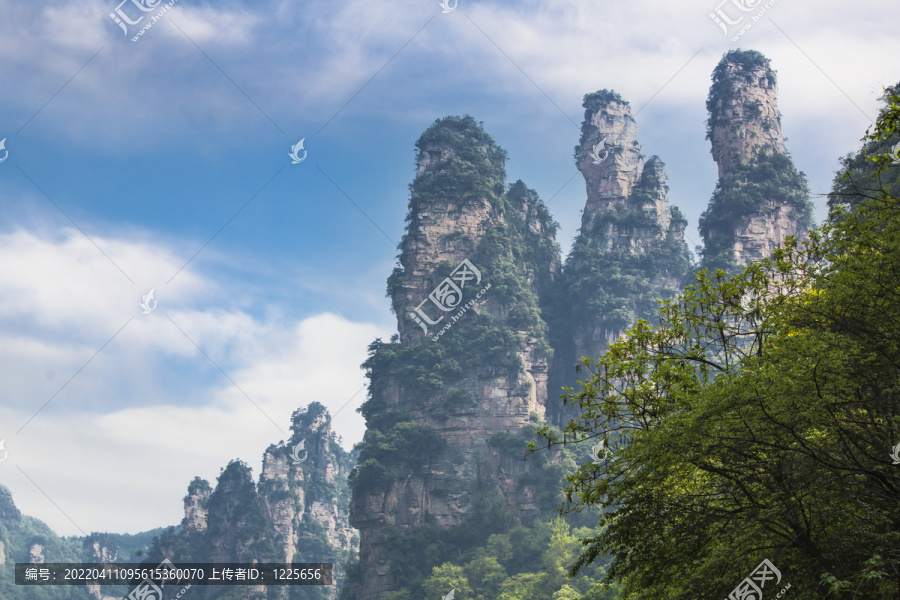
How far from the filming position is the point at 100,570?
77812mm

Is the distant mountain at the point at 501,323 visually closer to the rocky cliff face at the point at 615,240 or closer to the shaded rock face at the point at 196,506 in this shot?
the rocky cliff face at the point at 615,240

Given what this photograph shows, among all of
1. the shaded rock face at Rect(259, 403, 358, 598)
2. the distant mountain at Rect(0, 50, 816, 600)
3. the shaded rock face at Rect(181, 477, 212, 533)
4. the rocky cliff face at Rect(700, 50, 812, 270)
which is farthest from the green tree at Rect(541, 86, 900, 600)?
the shaded rock face at Rect(181, 477, 212, 533)

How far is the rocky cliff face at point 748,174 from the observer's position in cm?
5291

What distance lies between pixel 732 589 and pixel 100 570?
274ft

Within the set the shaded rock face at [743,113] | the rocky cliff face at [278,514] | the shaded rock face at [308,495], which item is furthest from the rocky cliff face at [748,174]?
the shaded rock face at [308,495]

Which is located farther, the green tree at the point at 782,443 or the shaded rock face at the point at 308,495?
the shaded rock face at the point at 308,495

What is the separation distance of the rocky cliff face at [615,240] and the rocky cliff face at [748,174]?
6.27 metres

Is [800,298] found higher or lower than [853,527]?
higher

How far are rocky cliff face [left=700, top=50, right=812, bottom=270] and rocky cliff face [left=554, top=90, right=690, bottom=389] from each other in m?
6.27

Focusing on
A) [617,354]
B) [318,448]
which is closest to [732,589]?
[617,354]

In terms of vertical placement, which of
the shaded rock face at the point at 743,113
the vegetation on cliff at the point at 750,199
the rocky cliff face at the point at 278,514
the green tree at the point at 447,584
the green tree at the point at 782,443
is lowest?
the green tree at the point at 447,584

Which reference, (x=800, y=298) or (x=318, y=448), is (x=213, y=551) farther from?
(x=800, y=298)

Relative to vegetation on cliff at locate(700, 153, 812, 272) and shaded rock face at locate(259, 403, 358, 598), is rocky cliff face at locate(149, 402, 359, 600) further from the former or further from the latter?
vegetation on cliff at locate(700, 153, 812, 272)

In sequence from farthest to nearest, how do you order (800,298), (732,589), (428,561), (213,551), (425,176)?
(213,551) → (425,176) → (428,561) → (800,298) → (732,589)
